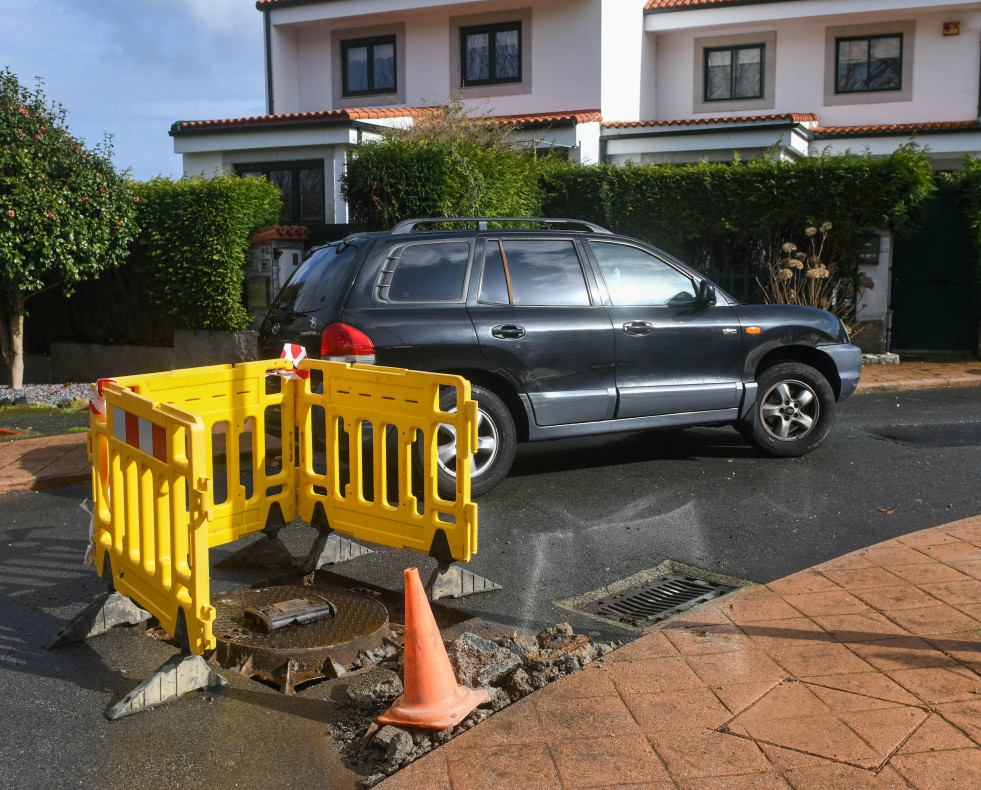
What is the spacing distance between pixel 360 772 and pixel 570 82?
73.0 ft

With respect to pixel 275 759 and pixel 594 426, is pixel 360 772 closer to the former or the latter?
pixel 275 759

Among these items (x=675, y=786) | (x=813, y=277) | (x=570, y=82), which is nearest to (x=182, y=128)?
(x=570, y=82)

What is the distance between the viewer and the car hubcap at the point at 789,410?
8312 mm

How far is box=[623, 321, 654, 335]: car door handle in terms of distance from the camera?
7.59 metres

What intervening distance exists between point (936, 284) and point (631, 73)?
11.2 metres

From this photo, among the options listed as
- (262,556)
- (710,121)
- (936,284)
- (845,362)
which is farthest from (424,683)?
(710,121)

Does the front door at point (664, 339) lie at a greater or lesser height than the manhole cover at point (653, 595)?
greater

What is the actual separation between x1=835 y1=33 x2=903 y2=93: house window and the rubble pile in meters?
23.3

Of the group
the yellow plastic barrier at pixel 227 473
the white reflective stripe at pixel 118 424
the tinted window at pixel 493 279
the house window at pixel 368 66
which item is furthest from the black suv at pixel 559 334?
the house window at pixel 368 66

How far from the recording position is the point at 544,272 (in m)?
7.51

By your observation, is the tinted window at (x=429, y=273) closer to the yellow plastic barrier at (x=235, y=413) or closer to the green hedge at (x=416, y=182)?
the yellow plastic barrier at (x=235, y=413)

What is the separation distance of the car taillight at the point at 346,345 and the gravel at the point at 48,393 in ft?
22.1

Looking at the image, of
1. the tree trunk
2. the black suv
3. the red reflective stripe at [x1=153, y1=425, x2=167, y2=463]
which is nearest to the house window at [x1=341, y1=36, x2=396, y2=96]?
the tree trunk

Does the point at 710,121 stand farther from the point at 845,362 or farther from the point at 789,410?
the point at 789,410
